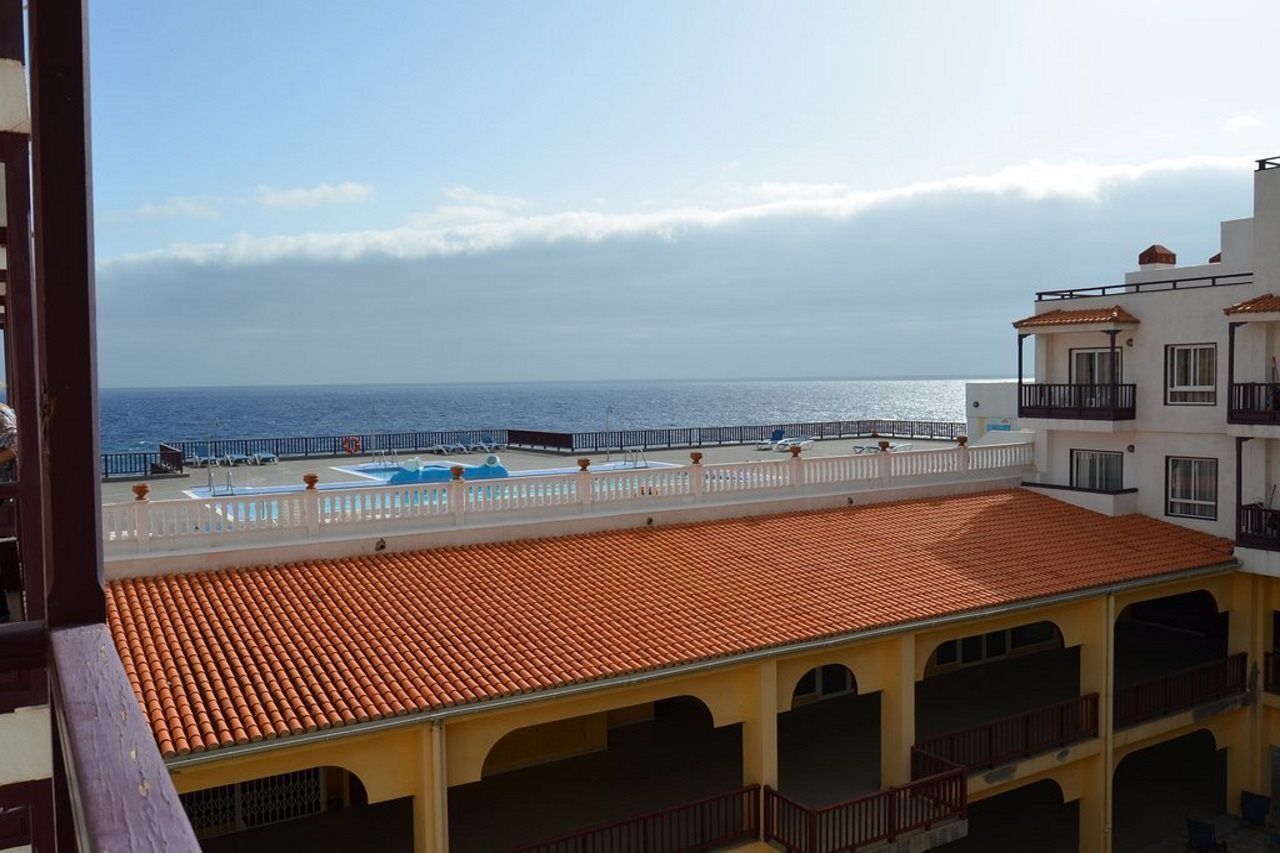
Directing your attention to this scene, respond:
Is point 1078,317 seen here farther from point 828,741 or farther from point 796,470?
point 828,741

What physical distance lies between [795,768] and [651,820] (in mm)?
4324

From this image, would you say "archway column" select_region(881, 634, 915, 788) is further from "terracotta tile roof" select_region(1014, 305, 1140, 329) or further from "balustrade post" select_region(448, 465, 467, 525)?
"terracotta tile roof" select_region(1014, 305, 1140, 329)

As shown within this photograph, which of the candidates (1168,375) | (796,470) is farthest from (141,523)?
(1168,375)

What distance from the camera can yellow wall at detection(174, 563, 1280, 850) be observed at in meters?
12.7

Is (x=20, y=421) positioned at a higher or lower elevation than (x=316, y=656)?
higher

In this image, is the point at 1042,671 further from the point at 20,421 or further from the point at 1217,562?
the point at 20,421

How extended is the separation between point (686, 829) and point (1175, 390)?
18.0 m

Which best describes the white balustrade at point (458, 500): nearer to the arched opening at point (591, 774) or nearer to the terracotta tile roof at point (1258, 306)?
the arched opening at point (591, 774)

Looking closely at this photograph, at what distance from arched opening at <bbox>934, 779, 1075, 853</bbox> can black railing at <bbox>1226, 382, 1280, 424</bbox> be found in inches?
378

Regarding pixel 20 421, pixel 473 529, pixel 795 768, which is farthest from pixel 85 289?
pixel 795 768

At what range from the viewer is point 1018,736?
19328 millimetres

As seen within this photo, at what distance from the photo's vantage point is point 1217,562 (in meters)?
22.4

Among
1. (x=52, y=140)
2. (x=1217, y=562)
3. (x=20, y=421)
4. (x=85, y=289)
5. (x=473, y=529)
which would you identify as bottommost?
(x=1217, y=562)

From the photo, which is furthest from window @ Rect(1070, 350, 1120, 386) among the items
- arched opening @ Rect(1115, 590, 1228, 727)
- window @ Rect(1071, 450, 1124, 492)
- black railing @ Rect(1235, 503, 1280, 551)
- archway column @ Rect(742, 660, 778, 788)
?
archway column @ Rect(742, 660, 778, 788)
